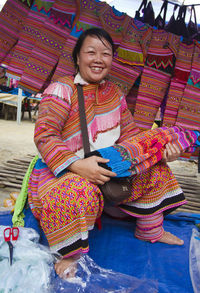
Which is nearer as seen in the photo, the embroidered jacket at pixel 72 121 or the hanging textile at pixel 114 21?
the embroidered jacket at pixel 72 121

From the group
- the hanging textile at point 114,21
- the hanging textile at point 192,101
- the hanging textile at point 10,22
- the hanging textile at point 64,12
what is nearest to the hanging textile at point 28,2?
the hanging textile at point 10,22

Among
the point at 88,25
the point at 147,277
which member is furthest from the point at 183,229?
the point at 88,25

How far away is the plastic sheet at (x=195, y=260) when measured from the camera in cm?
144

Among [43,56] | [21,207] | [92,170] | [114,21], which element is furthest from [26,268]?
[114,21]

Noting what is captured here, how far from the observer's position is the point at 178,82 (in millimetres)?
2279

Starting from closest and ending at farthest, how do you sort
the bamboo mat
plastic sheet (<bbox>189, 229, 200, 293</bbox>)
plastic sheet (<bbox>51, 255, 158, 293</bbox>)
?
plastic sheet (<bbox>51, 255, 158, 293</bbox>), plastic sheet (<bbox>189, 229, 200, 293</bbox>), the bamboo mat

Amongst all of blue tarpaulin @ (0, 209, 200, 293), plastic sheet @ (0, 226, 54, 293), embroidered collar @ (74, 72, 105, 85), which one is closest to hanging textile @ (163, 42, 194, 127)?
embroidered collar @ (74, 72, 105, 85)

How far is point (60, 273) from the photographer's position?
138 cm

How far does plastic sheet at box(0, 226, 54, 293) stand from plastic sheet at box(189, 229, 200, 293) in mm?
796

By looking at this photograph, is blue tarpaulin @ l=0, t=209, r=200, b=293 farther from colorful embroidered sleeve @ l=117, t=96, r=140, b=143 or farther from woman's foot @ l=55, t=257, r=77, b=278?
colorful embroidered sleeve @ l=117, t=96, r=140, b=143

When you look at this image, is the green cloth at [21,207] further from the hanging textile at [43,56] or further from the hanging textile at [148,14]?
the hanging textile at [148,14]

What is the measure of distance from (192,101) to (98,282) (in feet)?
5.39

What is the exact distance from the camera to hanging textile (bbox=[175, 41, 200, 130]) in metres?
2.22

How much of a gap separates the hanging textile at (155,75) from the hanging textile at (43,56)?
0.77m
